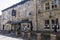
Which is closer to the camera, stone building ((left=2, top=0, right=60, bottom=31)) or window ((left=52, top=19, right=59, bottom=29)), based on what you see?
window ((left=52, top=19, right=59, bottom=29))

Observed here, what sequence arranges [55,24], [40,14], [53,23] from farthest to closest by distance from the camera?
[40,14] → [53,23] → [55,24]

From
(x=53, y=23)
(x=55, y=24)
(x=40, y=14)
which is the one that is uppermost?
(x=40, y=14)

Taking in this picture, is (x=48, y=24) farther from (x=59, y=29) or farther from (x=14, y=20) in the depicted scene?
(x=14, y=20)

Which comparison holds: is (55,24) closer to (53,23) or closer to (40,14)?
(53,23)

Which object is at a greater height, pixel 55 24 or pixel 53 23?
pixel 53 23

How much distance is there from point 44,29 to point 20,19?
31.9ft

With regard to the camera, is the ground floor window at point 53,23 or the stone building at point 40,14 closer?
the ground floor window at point 53,23

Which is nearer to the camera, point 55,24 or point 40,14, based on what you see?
point 55,24

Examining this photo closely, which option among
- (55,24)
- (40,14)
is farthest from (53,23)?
(40,14)

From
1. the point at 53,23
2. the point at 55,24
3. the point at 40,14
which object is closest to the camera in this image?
the point at 55,24

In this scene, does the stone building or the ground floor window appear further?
the stone building

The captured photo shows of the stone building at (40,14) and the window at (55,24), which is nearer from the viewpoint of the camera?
the window at (55,24)

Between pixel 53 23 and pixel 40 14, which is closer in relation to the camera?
pixel 53 23

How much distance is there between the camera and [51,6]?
72.8 feet
